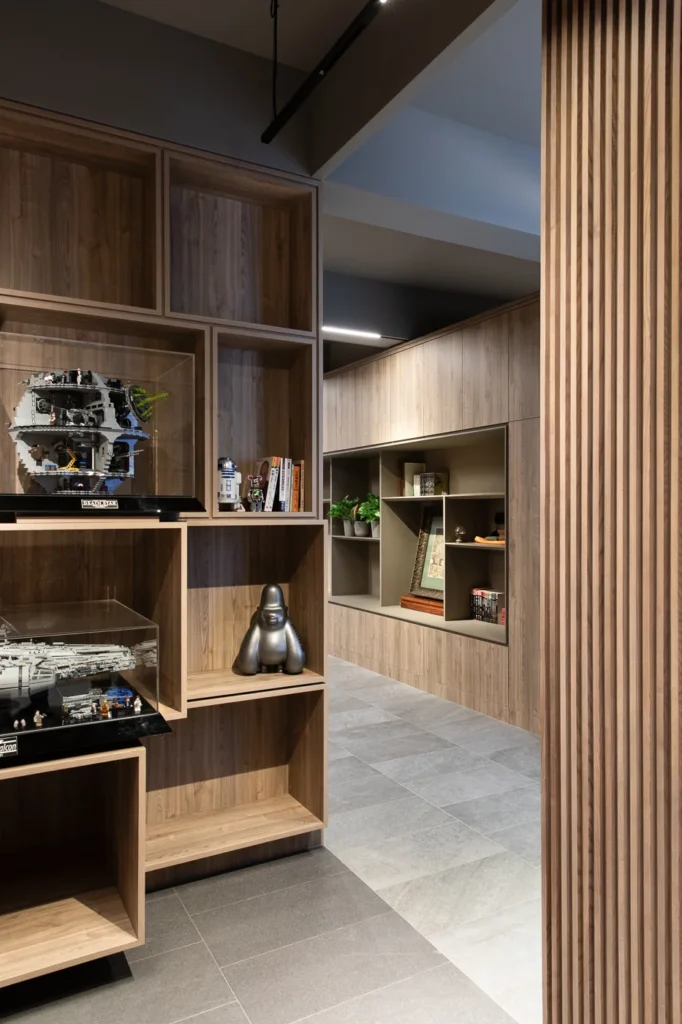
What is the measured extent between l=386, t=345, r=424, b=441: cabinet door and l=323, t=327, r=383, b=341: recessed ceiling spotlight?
188mm

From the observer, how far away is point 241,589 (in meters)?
2.70

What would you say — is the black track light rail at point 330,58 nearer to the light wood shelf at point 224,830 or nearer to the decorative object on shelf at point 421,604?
the light wood shelf at point 224,830

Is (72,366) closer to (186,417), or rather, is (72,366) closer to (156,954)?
(186,417)

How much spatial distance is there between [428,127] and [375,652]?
3830 mm

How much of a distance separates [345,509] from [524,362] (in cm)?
259

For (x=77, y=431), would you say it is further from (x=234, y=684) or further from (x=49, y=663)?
(x=234, y=684)

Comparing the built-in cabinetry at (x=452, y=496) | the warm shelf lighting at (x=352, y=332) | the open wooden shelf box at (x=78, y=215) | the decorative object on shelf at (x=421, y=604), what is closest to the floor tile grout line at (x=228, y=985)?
the open wooden shelf box at (x=78, y=215)

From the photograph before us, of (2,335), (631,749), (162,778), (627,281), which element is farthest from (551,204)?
(162,778)

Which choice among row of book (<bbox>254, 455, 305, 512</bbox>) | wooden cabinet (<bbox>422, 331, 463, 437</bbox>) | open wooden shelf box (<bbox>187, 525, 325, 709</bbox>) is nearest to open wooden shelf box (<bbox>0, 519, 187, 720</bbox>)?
open wooden shelf box (<bbox>187, 525, 325, 709</bbox>)

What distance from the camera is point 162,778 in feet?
8.36

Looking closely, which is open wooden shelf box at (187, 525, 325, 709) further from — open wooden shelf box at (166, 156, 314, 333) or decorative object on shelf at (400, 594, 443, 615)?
decorative object on shelf at (400, 594, 443, 615)

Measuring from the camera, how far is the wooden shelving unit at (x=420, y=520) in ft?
16.2

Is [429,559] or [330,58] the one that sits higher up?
[330,58]

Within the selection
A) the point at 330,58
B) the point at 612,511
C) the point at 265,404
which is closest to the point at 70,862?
the point at 265,404
